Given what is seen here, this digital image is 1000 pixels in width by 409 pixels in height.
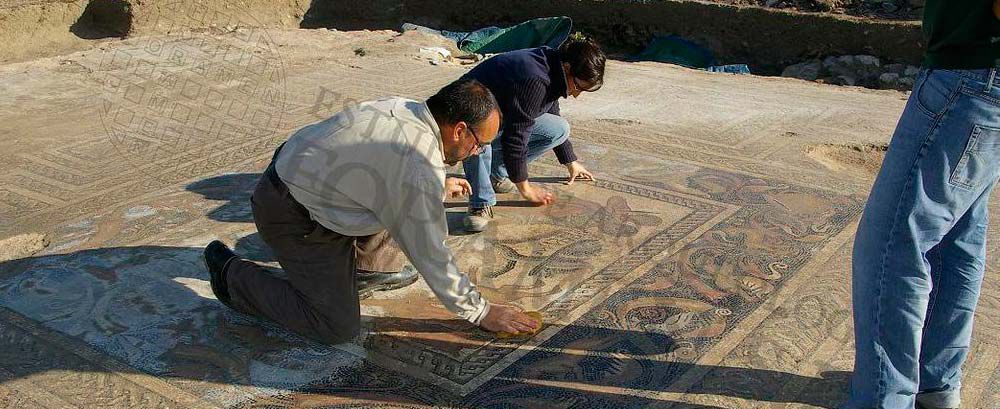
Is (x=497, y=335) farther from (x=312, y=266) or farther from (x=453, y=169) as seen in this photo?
(x=453, y=169)

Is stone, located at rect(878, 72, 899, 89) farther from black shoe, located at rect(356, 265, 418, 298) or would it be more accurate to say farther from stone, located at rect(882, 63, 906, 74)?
black shoe, located at rect(356, 265, 418, 298)

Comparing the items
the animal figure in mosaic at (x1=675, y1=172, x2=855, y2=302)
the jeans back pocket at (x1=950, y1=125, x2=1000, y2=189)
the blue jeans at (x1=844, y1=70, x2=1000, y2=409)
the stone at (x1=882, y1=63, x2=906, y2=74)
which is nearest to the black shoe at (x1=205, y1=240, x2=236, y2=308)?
the animal figure in mosaic at (x1=675, y1=172, x2=855, y2=302)

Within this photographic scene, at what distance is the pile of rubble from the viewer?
9250 mm

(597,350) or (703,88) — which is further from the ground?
(703,88)

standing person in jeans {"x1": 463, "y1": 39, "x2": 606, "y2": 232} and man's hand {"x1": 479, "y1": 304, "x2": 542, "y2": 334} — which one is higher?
standing person in jeans {"x1": 463, "y1": 39, "x2": 606, "y2": 232}

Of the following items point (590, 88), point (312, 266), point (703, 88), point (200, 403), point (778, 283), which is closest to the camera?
point (200, 403)

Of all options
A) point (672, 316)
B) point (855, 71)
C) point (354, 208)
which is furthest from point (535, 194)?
point (855, 71)

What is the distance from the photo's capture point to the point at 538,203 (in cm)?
424

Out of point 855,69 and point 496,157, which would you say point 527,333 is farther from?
point 855,69

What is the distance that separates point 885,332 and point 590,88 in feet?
5.62

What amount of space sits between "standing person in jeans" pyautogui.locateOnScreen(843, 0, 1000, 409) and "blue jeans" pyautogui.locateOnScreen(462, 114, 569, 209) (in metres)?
1.96

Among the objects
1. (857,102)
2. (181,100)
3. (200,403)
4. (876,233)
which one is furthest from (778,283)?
(181,100)

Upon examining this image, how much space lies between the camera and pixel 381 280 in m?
3.32

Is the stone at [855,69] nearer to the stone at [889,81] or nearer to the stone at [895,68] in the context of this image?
the stone at [895,68]
